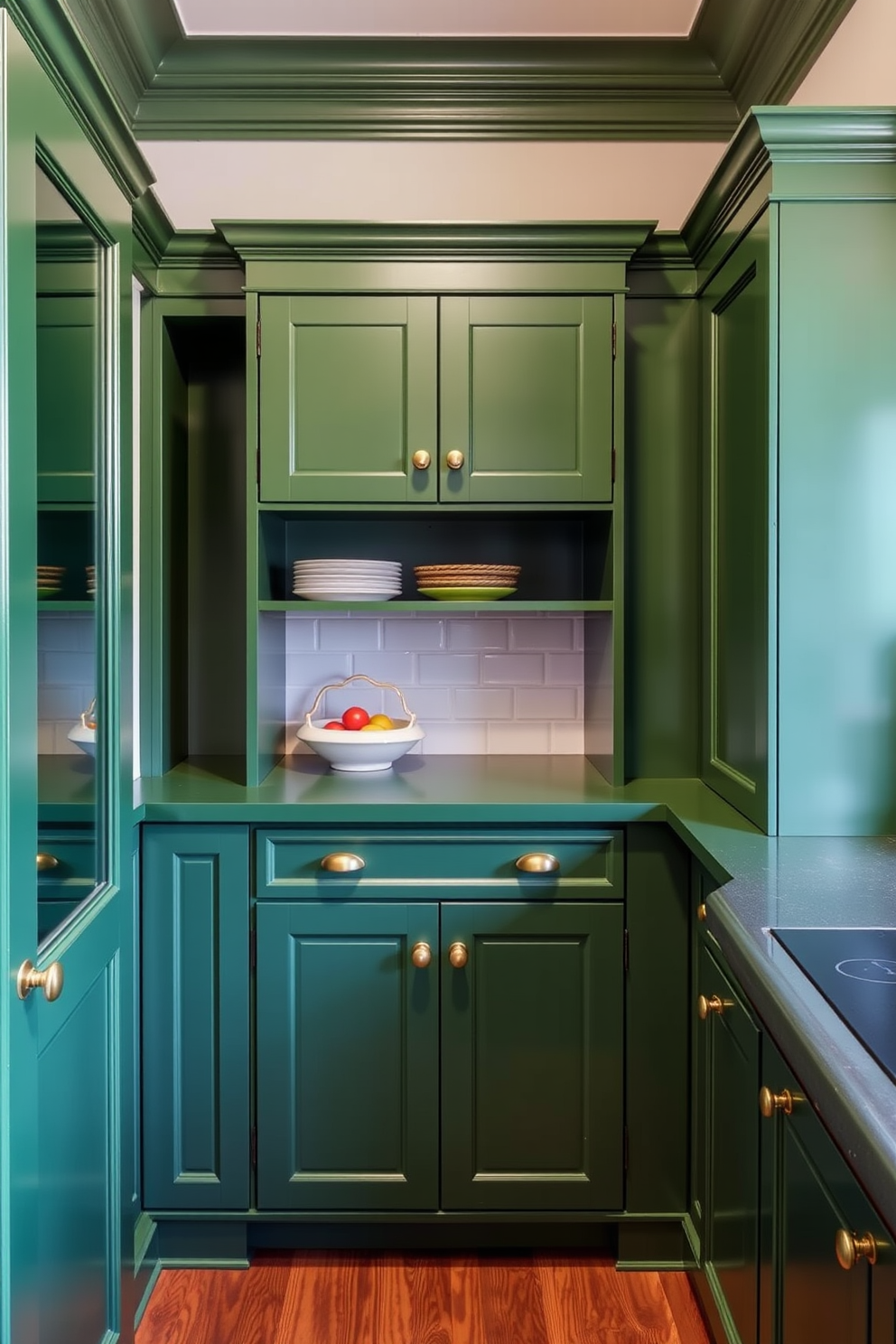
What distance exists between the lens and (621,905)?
1.96 meters

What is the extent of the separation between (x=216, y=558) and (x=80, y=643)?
1.03 m

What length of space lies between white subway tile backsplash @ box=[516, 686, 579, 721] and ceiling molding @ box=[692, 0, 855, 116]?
1.49 metres

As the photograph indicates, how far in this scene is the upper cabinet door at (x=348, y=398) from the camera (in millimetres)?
2078

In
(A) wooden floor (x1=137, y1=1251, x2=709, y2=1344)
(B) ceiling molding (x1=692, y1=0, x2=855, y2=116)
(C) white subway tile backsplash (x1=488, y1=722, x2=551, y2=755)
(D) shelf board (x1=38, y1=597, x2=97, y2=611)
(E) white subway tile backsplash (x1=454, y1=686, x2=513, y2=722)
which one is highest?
(B) ceiling molding (x1=692, y1=0, x2=855, y2=116)

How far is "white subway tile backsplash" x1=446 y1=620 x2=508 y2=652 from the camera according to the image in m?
2.49

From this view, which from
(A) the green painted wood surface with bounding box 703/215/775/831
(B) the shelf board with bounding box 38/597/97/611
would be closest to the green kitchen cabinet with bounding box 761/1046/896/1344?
(A) the green painted wood surface with bounding box 703/215/775/831

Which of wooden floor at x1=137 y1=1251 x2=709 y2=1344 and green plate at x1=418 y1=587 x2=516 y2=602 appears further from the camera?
green plate at x1=418 y1=587 x2=516 y2=602

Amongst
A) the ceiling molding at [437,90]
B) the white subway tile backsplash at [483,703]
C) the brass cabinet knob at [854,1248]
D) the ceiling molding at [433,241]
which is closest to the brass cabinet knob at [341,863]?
the white subway tile backsplash at [483,703]

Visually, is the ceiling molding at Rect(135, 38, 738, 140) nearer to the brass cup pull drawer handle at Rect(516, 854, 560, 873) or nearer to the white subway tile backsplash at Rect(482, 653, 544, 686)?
the white subway tile backsplash at Rect(482, 653, 544, 686)

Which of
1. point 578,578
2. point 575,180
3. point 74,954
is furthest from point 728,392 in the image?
point 74,954

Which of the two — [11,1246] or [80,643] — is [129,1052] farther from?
[80,643]

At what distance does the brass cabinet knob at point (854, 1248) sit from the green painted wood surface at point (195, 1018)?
4.25 ft

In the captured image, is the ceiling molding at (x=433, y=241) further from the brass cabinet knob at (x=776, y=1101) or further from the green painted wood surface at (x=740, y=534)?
the brass cabinet knob at (x=776, y=1101)

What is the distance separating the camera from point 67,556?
136cm
